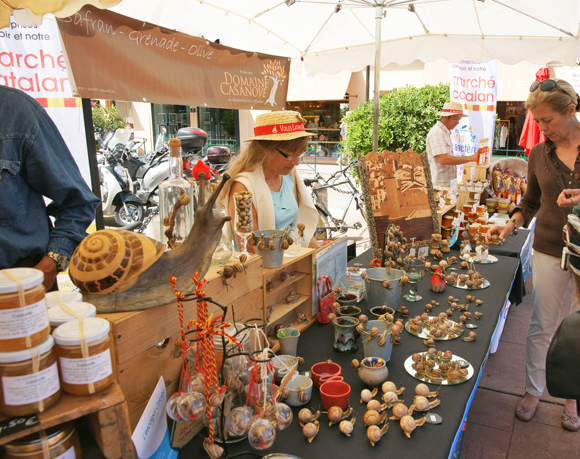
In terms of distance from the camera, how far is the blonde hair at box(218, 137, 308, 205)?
6.46 feet

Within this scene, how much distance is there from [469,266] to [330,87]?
37.1 ft

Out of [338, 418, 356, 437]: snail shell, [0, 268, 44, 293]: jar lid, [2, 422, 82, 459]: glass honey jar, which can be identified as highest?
[0, 268, 44, 293]: jar lid

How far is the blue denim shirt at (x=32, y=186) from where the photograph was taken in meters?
1.26

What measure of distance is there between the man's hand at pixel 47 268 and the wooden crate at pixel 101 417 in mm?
696

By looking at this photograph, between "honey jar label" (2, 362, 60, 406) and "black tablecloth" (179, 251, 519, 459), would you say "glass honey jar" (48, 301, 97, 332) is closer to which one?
"honey jar label" (2, 362, 60, 406)

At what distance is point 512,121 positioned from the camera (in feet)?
46.8

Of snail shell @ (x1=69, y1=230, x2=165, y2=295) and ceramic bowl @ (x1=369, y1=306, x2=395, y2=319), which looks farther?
ceramic bowl @ (x1=369, y1=306, x2=395, y2=319)

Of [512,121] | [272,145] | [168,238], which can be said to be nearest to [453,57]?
[272,145]

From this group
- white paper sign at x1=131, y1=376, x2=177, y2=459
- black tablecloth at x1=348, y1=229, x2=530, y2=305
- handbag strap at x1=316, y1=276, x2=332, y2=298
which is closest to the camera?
white paper sign at x1=131, y1=376, x2=177, y2=459

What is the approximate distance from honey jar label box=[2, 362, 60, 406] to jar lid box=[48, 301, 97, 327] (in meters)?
0.09

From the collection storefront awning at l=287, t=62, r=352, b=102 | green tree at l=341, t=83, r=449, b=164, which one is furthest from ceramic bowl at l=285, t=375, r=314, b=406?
storefront awning at l=287, t=62, r=352, b=102

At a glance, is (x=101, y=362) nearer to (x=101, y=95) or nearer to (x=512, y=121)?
(x=101, y=95)

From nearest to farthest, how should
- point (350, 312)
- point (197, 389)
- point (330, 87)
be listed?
point (197, 389), point (350, 312), point (330, 87)

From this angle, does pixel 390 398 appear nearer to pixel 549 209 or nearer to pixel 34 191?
pixel 34 191
